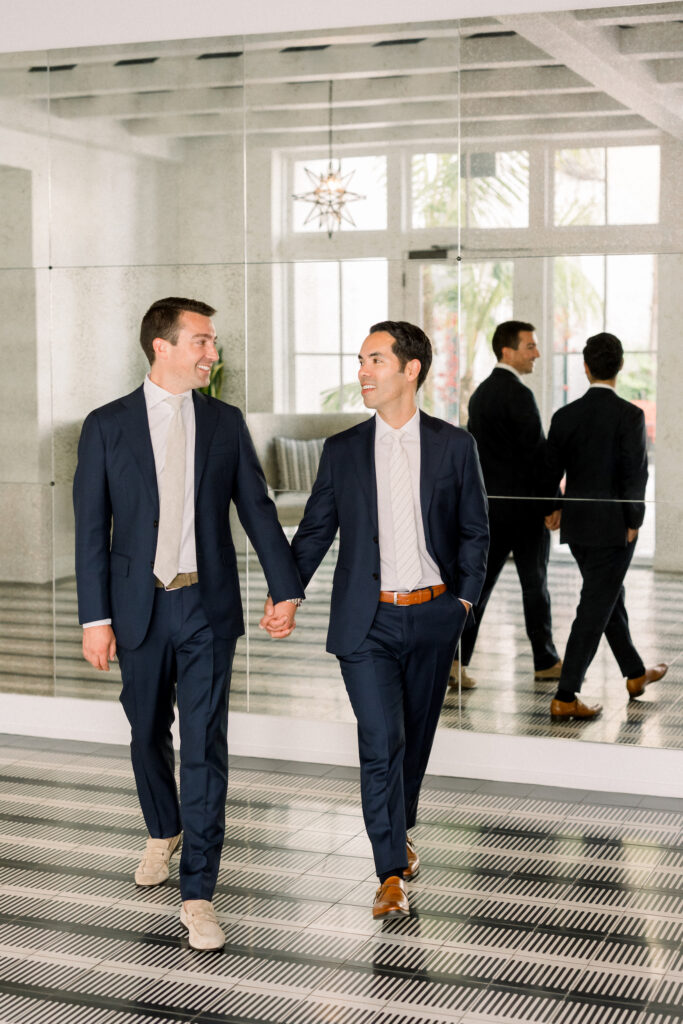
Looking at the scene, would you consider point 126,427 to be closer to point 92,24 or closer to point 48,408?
point 48,408

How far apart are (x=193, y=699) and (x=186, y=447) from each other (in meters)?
0.74

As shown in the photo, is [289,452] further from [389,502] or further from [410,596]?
[410,596]

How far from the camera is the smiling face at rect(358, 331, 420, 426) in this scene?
4.08 metres

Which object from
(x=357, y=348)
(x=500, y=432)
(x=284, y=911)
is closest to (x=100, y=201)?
(x=357, y=348)

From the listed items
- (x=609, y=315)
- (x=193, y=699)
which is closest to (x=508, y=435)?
(x=609, y=315)

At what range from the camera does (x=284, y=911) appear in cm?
406

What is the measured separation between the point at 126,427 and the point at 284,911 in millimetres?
1526

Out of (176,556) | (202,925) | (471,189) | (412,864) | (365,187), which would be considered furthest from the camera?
(365,187)

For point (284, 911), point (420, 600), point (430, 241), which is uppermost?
point (430, 241)

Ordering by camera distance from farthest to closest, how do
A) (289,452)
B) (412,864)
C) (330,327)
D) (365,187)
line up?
(289,452)
(330,327)
(365,187)
(412,864)

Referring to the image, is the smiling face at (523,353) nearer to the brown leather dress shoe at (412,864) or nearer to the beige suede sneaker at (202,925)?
the brown leather dress shoe at (412,864)

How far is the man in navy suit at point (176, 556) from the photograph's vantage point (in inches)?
153

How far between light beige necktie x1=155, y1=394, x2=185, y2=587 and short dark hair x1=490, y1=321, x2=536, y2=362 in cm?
173

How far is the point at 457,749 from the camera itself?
5.50 meters
